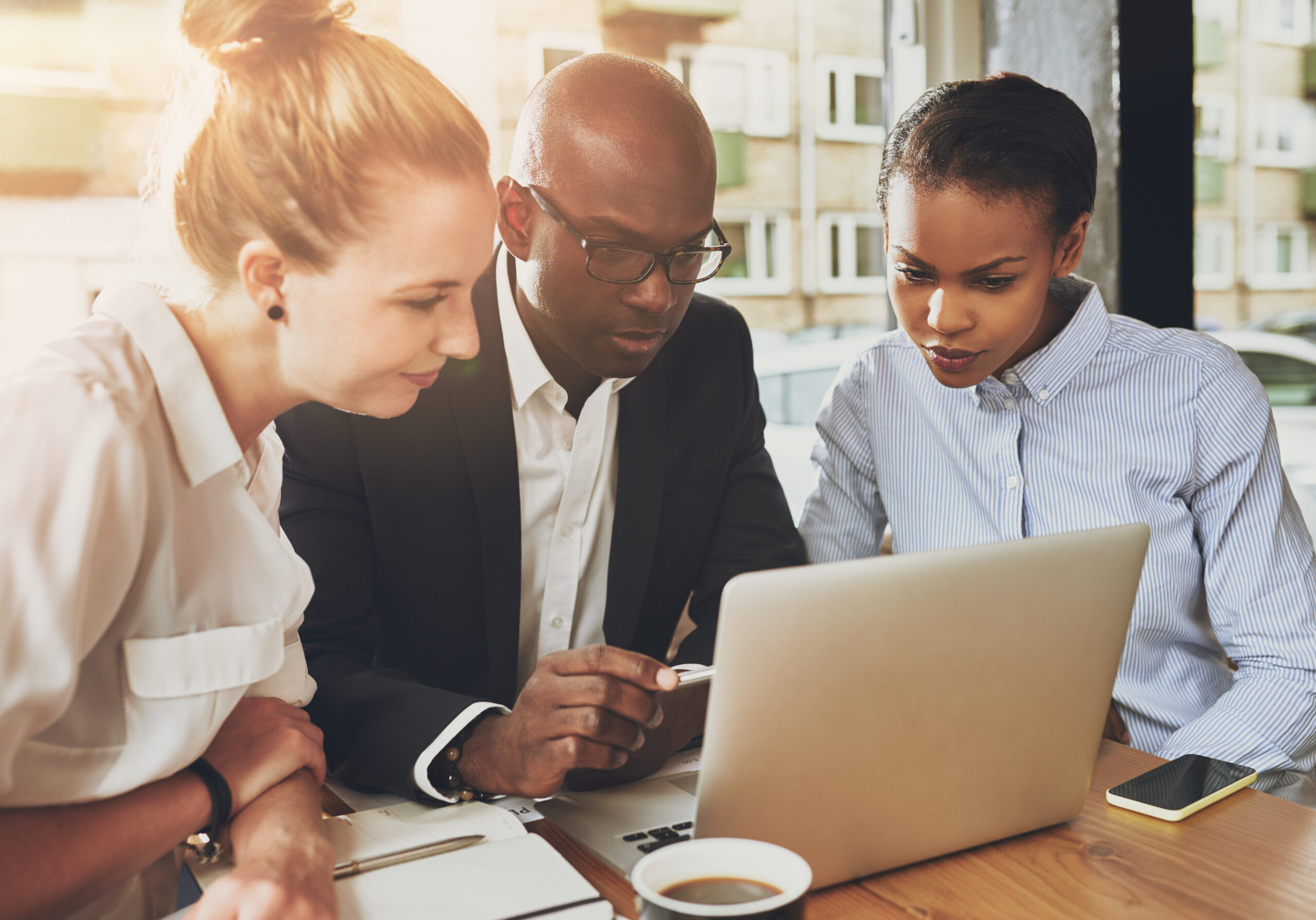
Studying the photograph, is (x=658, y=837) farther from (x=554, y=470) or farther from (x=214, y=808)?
(x=554, y=470)

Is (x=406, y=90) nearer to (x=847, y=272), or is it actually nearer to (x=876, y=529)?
(x=876, y=529)

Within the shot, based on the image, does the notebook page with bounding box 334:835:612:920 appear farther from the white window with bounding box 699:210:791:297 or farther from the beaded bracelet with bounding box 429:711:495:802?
the white window with bounding box 699:210:791:297

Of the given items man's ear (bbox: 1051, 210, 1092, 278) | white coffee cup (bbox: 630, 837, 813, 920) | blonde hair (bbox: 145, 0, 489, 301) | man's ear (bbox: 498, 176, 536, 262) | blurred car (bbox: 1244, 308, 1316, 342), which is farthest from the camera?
blurred car (bbox: 1244, 308, 1316, 342)

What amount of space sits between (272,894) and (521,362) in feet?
2.79

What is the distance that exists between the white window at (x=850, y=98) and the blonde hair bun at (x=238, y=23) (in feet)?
6.76

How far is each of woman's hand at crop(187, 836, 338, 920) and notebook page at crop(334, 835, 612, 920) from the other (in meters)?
0.02

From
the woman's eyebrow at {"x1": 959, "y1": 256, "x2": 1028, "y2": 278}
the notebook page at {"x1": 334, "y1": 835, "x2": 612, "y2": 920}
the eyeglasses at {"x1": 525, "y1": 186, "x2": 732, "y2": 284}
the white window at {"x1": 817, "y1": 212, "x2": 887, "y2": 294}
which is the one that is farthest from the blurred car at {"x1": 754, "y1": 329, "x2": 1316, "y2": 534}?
the notebook page at {"x1": 334, "y1": 835, "x2": 612, "y2": 920}

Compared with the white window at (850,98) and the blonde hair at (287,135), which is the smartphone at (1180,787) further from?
the white window at (850,98)

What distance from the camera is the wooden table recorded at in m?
0.76

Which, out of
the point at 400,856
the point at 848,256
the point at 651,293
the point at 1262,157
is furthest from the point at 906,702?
the point at 1262,157

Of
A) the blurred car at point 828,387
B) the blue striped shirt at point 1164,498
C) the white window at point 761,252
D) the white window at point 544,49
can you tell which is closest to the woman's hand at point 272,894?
the blue striped shirt at point 1164,498

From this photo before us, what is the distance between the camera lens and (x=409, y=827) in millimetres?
891

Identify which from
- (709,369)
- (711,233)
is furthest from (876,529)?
(711,233)

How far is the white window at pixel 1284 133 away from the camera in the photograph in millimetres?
3664
